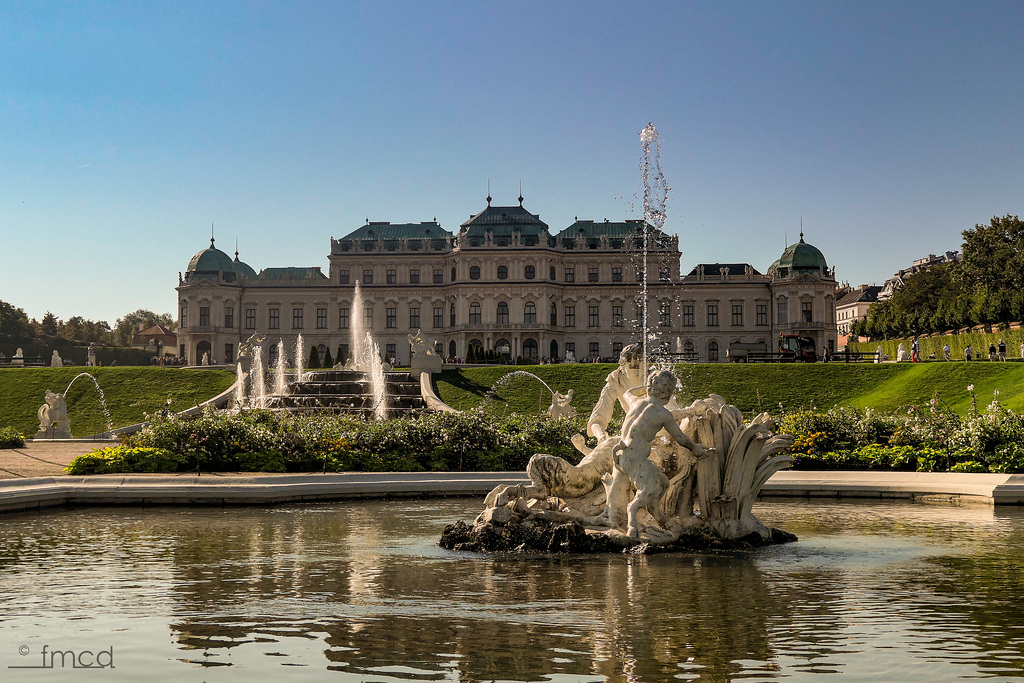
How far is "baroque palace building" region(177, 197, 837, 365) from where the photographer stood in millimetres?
75312

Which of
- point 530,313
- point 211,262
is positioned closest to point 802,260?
point 530,313

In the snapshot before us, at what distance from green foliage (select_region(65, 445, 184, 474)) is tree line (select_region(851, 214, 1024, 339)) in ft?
159

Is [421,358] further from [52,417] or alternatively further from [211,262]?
[211,262]

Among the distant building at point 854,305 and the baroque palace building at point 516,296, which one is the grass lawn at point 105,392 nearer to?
the baroque palace building at point 516,296

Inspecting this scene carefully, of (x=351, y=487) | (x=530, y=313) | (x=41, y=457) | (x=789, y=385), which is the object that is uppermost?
(x=530, y=313)

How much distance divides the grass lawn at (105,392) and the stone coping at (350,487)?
21907 mm

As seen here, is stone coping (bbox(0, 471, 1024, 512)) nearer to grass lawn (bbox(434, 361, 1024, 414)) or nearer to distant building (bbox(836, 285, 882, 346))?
grass lawn (bbox(434, 361, 1024, 414))

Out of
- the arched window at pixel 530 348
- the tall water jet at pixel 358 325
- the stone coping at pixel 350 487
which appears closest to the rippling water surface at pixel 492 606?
the stone coping at pixel 350 487

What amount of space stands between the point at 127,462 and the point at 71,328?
3748 inches

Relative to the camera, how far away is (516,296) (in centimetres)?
7512

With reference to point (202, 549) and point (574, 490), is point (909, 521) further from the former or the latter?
point (202, 549)

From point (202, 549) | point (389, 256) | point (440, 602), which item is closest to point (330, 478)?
point (202, 549)

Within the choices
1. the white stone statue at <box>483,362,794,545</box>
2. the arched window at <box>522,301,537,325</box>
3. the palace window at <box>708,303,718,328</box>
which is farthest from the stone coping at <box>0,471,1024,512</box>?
the palace window at <box>708,303,718,328</box>

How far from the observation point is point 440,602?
7.93 m
